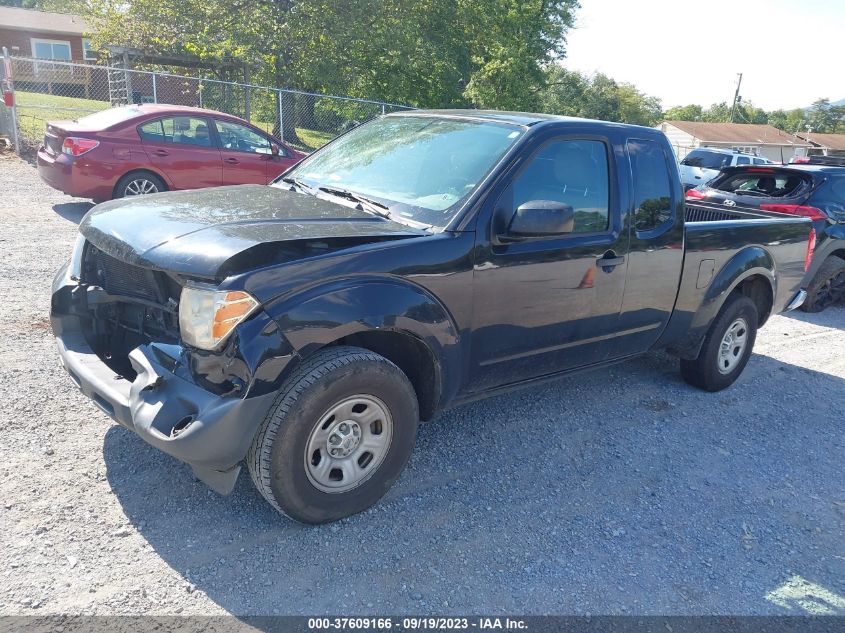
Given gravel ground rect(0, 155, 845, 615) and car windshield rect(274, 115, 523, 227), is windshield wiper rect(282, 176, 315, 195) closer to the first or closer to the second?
car windshield rect(274, 115, 523, 227)

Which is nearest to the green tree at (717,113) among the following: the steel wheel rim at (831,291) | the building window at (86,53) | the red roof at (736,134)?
the red roof at (736,134)

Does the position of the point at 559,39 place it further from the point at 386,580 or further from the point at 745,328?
the point at 386,580

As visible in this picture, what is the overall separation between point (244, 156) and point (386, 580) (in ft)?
28.2

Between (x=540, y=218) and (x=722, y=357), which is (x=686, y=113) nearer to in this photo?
(x=722, y=357)

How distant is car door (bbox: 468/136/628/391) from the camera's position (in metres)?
3.61

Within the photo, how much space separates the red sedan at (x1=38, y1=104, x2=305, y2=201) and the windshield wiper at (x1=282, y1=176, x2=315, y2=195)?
560cm

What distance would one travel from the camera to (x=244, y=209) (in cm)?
356

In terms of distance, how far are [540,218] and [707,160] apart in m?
18.4

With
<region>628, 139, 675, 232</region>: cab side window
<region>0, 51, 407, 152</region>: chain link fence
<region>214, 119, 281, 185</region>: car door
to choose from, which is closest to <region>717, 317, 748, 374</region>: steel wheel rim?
<region>628, 139, 675, 232</region>: cab side window

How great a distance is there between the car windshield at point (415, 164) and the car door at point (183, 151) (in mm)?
5633

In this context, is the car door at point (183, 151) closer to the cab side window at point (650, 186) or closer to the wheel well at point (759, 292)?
the cab side window at point (650, 186)

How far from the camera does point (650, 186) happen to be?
4.43 meters

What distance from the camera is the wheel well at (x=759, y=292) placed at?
5.51 meters

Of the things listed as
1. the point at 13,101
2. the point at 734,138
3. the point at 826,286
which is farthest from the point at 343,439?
the point at 734,138
